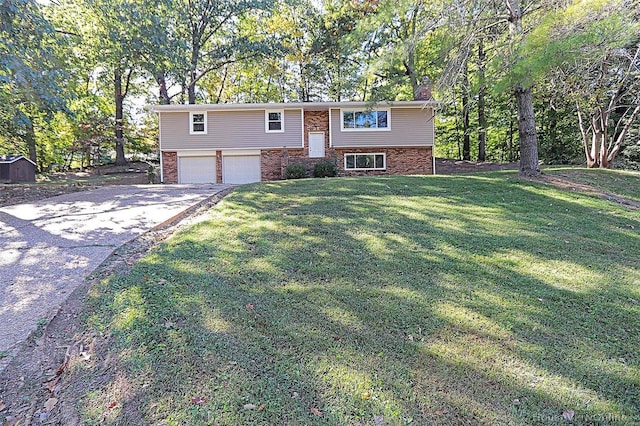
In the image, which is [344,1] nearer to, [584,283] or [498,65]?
[498,65]

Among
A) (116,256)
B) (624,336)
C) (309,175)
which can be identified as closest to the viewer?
(624,336)

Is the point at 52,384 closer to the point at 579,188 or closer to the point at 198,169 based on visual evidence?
the point at 579,188

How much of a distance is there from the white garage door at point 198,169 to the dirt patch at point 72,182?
2.63 m

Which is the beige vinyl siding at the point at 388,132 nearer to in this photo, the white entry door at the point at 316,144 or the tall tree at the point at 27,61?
the white entry door at the point at 316,144

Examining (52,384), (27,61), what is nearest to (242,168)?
(27,61)

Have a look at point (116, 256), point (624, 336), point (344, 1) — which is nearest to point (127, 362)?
point (116, 256)

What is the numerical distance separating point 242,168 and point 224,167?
82 cm

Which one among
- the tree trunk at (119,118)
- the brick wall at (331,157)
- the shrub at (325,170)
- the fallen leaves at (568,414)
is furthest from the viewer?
the tree trunk at (119,118)

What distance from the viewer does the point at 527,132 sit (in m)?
9.98

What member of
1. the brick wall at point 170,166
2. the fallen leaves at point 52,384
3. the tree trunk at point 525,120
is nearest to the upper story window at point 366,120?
the tree trunk at point 525,120

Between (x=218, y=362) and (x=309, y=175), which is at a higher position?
(x=309, y=175)

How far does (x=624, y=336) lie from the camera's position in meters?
2.77

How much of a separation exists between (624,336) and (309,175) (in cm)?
1424

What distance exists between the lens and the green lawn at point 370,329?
213cm
